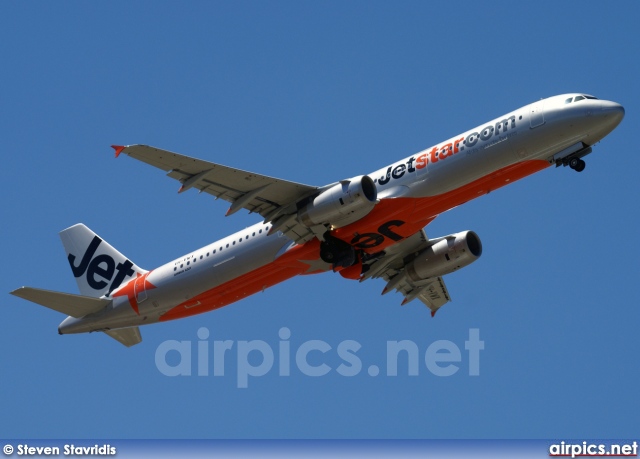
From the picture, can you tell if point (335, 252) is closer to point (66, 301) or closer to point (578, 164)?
point (578, 164)

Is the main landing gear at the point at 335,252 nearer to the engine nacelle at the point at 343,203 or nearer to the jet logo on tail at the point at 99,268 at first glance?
the engine nacelle at the point at 343,203

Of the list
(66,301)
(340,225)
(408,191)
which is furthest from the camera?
(66,301)

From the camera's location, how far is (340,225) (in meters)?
48.2

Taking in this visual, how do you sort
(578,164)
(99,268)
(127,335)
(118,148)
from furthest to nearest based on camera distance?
(99,268), (127,335), (578,164), (118,148)

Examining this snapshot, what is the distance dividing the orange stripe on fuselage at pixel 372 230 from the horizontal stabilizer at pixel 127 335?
3.60m

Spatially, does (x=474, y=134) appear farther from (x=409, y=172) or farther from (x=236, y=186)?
(x=236, y=186)

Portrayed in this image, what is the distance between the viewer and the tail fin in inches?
2224

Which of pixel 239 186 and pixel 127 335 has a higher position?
pixel 239 186

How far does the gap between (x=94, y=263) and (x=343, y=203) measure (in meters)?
17.4

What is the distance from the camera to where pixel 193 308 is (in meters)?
52.8

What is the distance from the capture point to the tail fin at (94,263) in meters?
56.5

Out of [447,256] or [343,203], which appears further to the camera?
[447,256]

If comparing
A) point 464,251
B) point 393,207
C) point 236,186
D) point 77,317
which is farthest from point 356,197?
point 77,317

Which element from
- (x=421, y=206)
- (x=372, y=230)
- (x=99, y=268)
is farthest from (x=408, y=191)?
(x=99, y=268)
